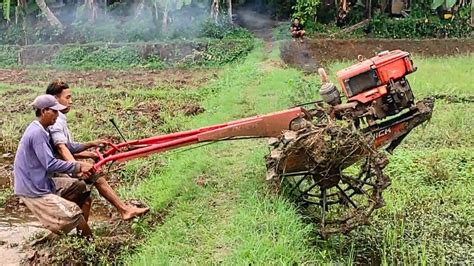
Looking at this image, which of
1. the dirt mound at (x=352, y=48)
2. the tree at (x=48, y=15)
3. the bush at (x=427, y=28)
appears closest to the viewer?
the dirt mound at (x=352, y=48)

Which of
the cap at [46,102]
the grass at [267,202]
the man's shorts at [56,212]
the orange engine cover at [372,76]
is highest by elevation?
the cap at [46,102]

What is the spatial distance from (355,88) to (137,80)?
10.9 m

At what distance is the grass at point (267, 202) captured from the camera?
5.70m

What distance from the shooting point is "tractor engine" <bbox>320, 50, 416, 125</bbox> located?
688 cm

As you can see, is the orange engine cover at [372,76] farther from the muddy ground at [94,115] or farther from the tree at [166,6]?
the tree at [166,6]

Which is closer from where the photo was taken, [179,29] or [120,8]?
[179,29]

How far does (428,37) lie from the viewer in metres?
21.0

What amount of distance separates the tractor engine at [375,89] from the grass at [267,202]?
1.01 m

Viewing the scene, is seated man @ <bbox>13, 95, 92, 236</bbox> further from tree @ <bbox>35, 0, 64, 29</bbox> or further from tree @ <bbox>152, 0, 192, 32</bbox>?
tree @ <bbox>35, 0, 64, 29</bbox>

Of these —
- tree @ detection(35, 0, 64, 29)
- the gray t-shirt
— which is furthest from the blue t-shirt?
tree @ detection(35, 0, 64, 29)

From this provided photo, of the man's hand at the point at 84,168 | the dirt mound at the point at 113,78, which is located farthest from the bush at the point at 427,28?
the man's hand at the point at 84,168

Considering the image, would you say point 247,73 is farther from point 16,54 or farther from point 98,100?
point 16,54

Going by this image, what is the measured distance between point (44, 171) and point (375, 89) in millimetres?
3389

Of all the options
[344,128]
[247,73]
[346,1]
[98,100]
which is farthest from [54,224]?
[346,1]
